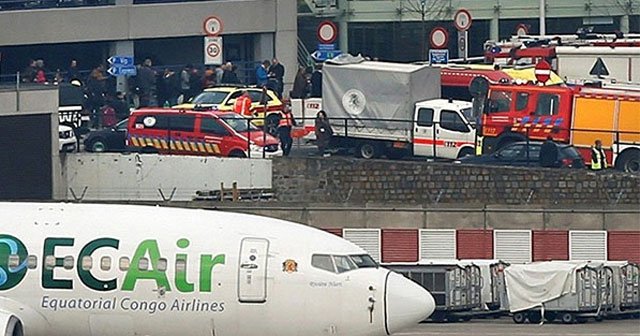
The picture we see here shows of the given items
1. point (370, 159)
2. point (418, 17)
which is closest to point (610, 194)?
point (370, 159)

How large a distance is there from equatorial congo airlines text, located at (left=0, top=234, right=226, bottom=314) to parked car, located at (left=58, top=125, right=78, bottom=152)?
1957 centimetres

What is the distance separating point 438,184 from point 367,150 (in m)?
5.11

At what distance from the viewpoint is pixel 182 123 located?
163 ft

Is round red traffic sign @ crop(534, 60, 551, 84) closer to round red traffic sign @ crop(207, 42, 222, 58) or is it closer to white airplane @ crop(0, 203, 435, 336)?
round red traffic sign @ crop(207, 42, 222, 58)

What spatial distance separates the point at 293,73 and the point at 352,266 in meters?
40.7

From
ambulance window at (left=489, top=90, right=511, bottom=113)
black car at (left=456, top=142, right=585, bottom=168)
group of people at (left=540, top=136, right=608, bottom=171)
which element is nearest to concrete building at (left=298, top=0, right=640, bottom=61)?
ambulance window at (left=489, top=90, right=511, bottom=113)

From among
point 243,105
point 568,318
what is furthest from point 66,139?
point 568,318

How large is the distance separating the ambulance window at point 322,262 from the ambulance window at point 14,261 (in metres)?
4.39

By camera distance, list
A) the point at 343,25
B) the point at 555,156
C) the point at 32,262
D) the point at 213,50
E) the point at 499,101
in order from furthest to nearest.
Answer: the point at 343,25
the point at 499,101
the point at 213,50
the point at 555,156
the point at 32,262

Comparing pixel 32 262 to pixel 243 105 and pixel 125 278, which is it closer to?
pixel 125 278

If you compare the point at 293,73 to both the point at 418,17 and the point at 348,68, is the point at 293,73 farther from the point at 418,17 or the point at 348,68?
the point at 348,68

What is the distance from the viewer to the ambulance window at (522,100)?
167 feet

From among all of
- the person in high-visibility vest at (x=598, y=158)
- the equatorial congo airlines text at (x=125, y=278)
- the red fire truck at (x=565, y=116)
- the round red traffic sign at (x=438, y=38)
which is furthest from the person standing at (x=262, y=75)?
the equatorial congo airlines text at (x=125, y=278)

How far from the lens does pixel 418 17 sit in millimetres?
77188
